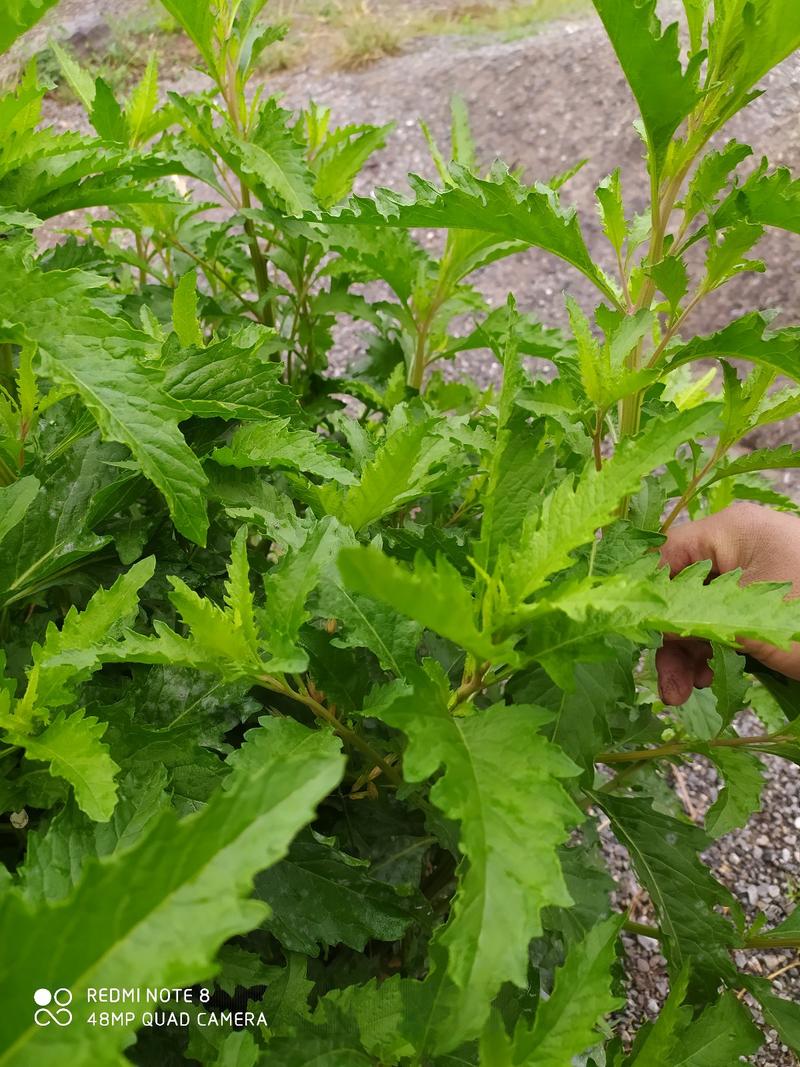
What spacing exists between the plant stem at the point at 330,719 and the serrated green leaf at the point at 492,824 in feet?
0.46

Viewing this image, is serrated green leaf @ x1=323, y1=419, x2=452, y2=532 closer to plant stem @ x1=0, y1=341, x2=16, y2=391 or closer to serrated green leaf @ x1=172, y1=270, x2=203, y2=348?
serrated green leaf @ x1=172, y1=270, x2=203, y2=348

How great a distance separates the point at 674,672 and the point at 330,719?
0.52 metres

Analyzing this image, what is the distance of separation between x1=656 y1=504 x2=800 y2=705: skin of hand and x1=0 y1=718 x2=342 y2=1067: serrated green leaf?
0.72 m

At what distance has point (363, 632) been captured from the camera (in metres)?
0.71

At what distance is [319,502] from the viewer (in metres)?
0.87

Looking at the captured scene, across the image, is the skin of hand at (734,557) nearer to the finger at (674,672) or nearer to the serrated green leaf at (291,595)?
the finger at (674,672)

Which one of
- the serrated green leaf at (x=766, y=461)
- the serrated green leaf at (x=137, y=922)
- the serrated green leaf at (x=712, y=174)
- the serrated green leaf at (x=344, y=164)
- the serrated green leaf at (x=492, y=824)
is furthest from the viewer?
the serrated green leaf at (x=344, y=164)

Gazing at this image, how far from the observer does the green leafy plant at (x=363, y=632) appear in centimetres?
51

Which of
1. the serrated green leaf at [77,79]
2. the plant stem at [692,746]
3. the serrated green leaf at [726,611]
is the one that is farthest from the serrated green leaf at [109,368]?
the serrated green leaf at [77,79]

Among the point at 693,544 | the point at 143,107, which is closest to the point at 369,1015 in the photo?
the point at 693,544

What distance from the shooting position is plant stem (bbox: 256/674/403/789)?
0.73 m

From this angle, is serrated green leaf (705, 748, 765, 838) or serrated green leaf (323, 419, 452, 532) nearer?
serrated green leaf (323, 419, 452, 532)

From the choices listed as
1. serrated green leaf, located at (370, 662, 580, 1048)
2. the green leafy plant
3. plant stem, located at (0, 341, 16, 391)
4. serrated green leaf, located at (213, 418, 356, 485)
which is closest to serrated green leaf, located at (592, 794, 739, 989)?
the green leafy plant

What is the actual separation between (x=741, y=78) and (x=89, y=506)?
2.69ft
